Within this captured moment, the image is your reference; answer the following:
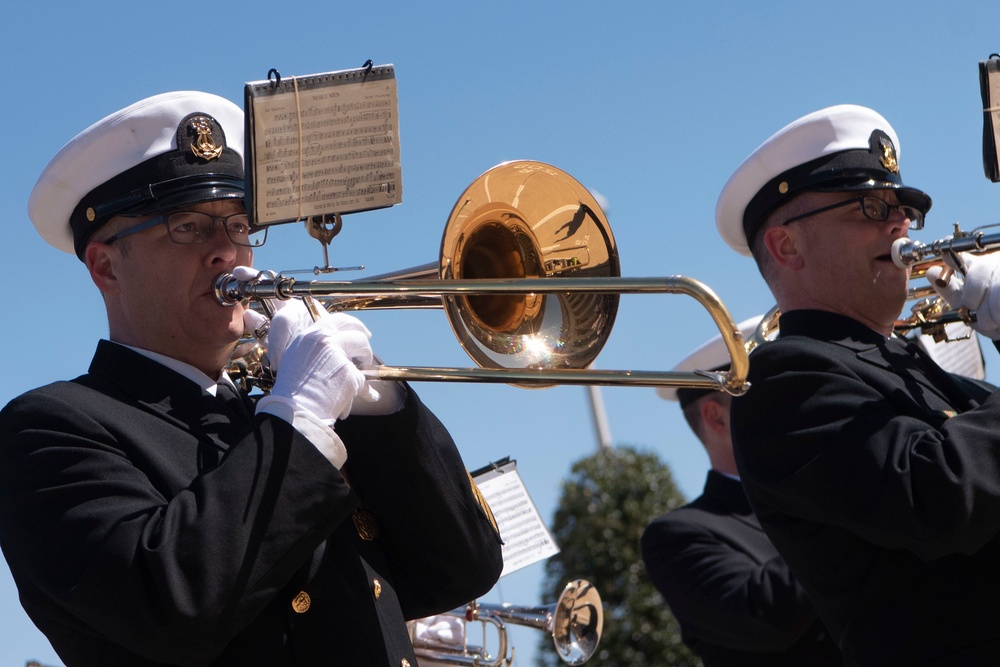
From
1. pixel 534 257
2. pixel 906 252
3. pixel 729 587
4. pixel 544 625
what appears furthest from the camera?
pixel 544 625

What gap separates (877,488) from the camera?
363cm

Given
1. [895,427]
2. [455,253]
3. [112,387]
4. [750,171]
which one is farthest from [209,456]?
[750,171]

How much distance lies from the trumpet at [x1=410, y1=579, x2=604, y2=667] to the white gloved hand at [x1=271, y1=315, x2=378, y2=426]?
2873 millimetres

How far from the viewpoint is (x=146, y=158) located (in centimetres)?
355

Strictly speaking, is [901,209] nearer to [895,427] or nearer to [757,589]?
[895,427]

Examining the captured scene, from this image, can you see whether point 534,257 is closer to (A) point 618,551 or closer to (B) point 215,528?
(B) point 215,528

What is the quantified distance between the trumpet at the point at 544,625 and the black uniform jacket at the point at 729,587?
1.10 feet

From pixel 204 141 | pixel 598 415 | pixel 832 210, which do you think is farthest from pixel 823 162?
pixel 598 415

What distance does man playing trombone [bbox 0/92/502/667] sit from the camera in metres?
2.90

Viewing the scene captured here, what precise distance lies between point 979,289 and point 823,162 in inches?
Result: 25.1

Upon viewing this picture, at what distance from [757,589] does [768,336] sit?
3.19 feet

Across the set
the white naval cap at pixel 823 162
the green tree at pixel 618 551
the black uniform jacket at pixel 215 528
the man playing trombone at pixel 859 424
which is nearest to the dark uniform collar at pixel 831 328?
the man playing trombone at pixel 859 424

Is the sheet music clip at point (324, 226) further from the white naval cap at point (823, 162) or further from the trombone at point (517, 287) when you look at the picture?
the white naval cap at point (823, 162)

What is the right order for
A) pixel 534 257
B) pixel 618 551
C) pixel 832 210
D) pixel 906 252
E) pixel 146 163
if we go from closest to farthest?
1. pixel 146 163
2. pixel 534 257
3. pixel 906 252
4. pixel 832 210
5. pixel 618 551
